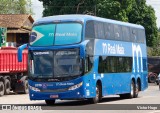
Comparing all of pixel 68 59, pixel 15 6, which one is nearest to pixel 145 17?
pixel 15 6

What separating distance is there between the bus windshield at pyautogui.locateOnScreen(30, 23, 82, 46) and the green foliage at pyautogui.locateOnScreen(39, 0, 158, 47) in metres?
36.7

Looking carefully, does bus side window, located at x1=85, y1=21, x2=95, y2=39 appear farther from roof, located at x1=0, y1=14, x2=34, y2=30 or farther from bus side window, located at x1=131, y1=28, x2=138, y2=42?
roof, located at x1=0, y1=14, x2=34, y2=30

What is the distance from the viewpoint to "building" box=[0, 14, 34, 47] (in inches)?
2398

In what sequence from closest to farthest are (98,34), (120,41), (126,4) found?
(98,34), (120,41), (126,4)

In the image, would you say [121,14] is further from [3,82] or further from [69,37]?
[69,37]

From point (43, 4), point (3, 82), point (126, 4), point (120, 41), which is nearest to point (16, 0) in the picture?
point (43, 4)

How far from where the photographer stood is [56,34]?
23.0 meters

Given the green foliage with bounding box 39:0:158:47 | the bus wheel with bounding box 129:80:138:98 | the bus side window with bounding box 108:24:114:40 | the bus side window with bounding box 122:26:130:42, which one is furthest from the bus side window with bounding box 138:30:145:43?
the green foliage with bounding box 39:0:158:47

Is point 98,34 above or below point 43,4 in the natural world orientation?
below

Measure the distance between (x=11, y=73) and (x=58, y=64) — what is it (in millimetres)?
14114

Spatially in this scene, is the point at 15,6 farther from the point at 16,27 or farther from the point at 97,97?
the point at 97,97

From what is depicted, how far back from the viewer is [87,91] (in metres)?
23.1

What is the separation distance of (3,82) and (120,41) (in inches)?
394

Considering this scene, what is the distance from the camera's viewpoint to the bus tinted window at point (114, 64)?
989 inches
